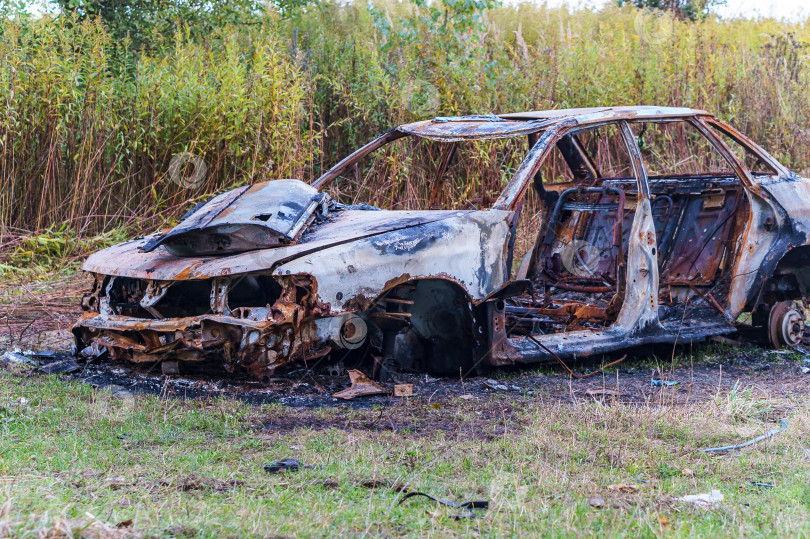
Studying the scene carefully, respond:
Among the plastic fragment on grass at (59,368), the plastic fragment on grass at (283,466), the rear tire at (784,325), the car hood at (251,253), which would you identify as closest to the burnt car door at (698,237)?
the rear tire at (784,325)

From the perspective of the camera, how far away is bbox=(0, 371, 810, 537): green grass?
281cm

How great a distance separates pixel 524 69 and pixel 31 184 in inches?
208

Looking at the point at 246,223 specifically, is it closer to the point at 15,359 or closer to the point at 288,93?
the point at 15,359

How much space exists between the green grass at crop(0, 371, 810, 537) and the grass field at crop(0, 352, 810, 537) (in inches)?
0.4

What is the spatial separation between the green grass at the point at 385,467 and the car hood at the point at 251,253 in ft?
2.22

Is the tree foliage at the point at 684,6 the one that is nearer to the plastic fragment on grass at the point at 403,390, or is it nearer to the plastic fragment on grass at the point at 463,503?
the plastic fragment on grass at the point at 403,390

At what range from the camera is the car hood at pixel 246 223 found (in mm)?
4840

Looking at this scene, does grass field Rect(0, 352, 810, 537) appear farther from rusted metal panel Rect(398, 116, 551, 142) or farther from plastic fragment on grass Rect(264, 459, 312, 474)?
rusted metal panel Rect(398, 116, 551, 142)

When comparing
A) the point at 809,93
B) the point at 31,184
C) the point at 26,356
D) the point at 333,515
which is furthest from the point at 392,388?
the point at 809,93

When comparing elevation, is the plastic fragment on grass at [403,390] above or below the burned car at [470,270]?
below

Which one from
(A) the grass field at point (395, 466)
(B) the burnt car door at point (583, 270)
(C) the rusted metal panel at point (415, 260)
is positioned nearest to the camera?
(A) the grass field at point (395, 466)

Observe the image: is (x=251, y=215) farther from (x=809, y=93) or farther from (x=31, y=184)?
(x=809, y=93)

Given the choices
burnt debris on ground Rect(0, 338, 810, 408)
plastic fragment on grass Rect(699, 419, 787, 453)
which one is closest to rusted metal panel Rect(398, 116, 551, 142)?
burnt debris on ground Rect(0, 338, 810, 408)

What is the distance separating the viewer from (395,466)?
3.53 metres
